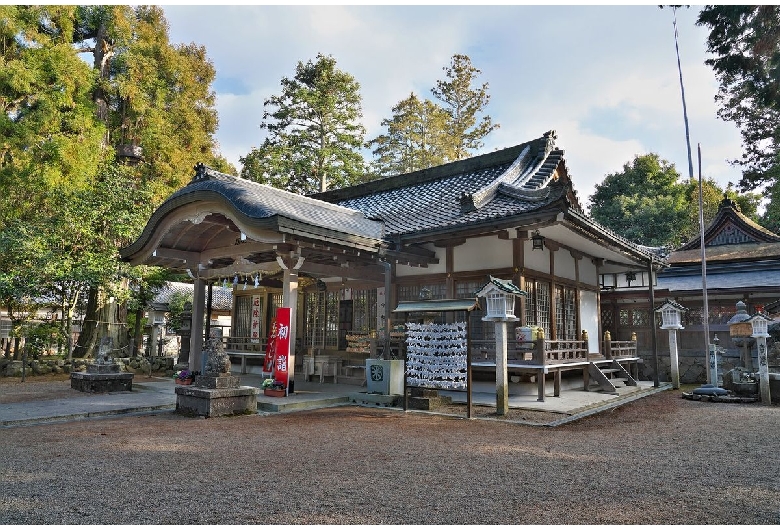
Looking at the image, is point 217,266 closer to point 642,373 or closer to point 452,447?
point 452,447

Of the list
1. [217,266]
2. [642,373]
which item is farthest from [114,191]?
[642,373]

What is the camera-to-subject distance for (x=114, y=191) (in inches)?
658

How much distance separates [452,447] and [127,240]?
53.5 ft

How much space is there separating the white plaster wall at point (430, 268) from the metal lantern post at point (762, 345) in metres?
7.10

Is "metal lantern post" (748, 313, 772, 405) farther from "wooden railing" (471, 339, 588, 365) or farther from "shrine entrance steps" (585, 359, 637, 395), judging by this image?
"wooden railing" (471, 339, 588, 365)

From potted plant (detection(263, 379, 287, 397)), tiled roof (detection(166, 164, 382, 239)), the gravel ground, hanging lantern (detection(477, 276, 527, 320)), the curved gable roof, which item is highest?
the curved gable roof

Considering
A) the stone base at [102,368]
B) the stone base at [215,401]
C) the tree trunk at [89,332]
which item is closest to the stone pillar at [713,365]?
the stone base at [215,401]

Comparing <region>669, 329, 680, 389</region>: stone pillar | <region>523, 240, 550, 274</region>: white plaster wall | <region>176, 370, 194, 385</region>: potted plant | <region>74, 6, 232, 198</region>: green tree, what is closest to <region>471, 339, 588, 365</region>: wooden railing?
<region>523, 240, 550, 274</region>: white plaster wall

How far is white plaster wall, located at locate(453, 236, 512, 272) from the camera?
1183 cm

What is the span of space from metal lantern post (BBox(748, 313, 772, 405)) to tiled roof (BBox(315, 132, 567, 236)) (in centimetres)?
551

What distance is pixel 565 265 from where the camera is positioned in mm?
14234

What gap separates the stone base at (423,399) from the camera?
9.70m

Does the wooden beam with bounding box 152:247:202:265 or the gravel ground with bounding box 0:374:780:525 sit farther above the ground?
the wooden beam with bounding box 152:247:202:265

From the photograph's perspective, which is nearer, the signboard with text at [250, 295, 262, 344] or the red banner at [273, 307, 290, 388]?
the red banner at [273, 307, 290, 388]
